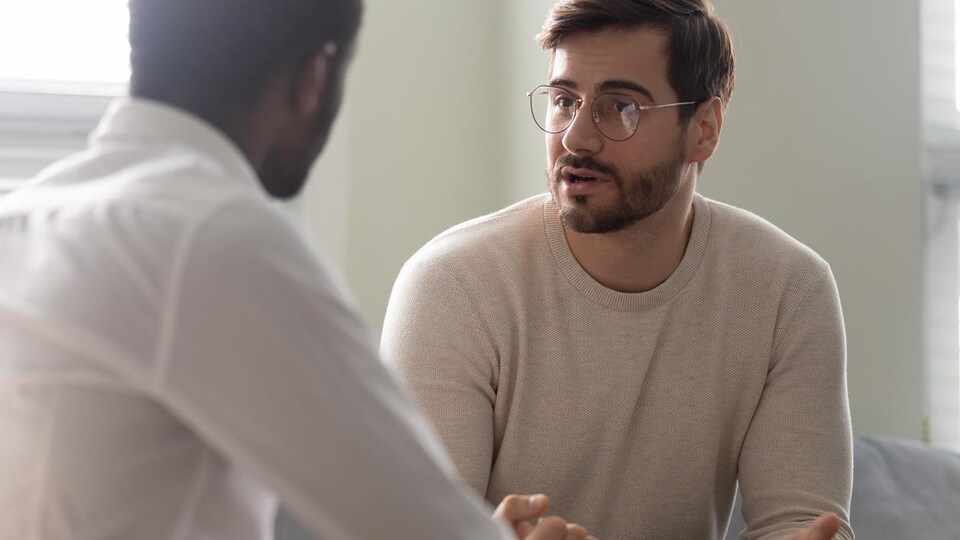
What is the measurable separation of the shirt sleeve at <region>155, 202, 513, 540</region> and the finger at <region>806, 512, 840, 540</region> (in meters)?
0.90

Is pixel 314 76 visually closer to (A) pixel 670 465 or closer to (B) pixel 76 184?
(B) pixel 76 184

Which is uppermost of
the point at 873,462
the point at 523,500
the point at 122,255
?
the point at 122,255

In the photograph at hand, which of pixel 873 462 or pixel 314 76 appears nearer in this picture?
pixel 314 76

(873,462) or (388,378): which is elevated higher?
(388,378)

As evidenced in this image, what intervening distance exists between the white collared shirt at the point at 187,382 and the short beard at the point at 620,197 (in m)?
1.03

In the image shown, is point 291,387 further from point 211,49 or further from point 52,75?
point 52,75

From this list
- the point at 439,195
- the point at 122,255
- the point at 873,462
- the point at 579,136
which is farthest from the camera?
the point at 439,195

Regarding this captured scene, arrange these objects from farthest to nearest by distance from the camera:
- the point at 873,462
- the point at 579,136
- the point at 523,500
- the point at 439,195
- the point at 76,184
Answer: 1. the point at 439,195
2. the point at 873,462
3. the point at 579,136
4. the point at 523,500
5. the point at 76,184

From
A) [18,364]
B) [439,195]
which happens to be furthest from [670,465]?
[18,364]

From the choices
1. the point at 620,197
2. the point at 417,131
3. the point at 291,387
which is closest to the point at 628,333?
the point at 620,197

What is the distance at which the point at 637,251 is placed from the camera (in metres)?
1.88

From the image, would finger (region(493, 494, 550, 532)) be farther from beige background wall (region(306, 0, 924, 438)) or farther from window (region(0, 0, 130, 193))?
window (region(0, 0, 130, 193))

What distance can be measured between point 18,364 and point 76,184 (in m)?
0.14

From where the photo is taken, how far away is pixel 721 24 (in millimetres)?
2002
